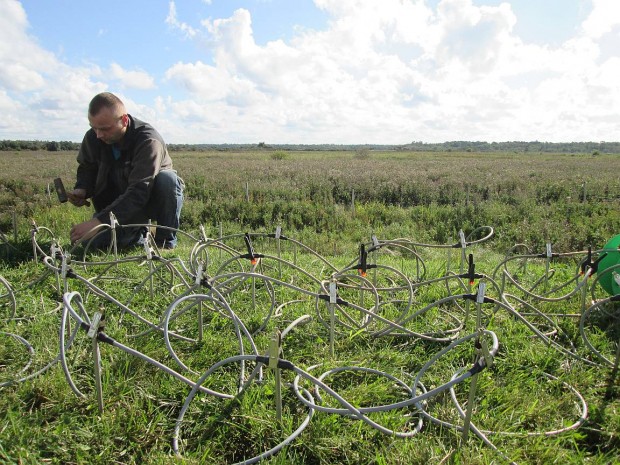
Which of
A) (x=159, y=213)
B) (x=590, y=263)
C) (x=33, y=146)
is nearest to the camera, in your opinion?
(x=590, y=263)

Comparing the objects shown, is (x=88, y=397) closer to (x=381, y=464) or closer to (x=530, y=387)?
(x=381, y=464)

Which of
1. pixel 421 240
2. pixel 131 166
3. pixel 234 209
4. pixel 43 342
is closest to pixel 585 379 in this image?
pixel 43 342

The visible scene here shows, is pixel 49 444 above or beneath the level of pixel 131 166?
beneath

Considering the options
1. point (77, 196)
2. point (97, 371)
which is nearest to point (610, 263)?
point (97, 371)

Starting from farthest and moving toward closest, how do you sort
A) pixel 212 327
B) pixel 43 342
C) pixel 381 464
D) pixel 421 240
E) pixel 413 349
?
pixel 421 240 → pixel 212 327 → pixel 413 349 → pixel 43 342 → pixel 381 464

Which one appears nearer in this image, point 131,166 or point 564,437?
point 564,437

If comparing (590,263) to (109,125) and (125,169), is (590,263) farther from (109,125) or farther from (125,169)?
Result: (125,169)

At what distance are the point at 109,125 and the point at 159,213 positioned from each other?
102 cm

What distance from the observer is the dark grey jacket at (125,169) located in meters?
4.00

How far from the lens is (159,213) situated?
14.4ft

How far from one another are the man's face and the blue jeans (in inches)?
21.5

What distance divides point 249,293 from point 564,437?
202cm

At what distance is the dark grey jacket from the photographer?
400 cm

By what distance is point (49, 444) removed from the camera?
4.74 feet
